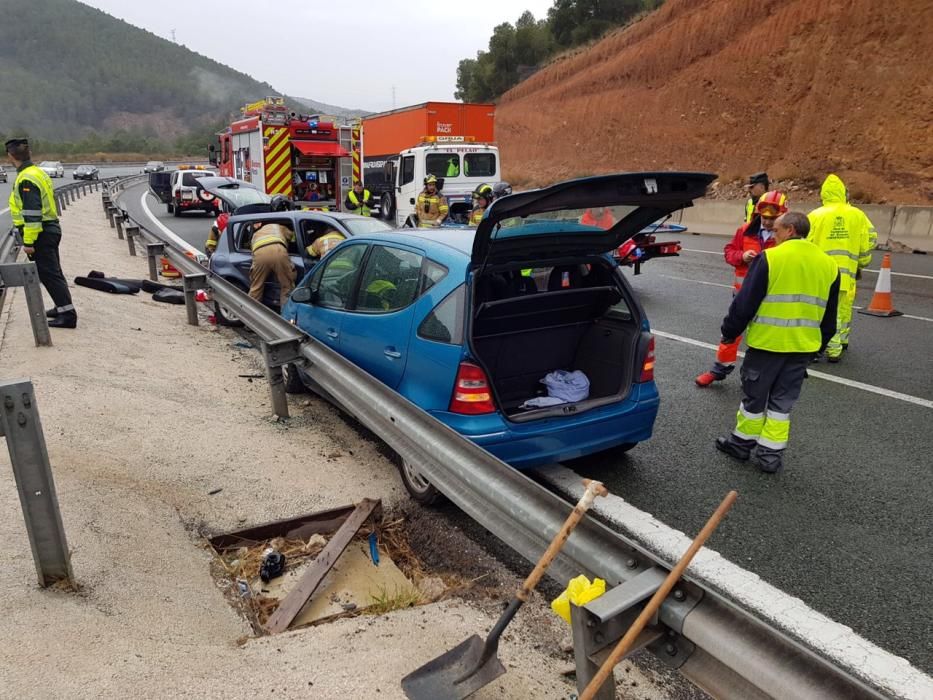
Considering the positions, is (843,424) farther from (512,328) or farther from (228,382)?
(228,382)

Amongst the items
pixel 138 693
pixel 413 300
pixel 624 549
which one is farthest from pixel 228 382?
pixel 624 549

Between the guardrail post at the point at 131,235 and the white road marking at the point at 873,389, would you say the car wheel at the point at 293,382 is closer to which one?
the white road marking at the point at 873,389

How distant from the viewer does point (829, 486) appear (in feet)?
14.5

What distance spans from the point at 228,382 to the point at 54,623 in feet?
11.9

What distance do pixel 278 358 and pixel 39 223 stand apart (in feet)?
11.2

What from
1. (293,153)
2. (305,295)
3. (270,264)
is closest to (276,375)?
(305,295)

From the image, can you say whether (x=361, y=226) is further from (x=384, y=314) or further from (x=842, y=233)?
(x=842, y=233)

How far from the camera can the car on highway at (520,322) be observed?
390 centimetres

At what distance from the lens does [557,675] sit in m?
2.69

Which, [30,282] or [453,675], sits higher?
[30,282]

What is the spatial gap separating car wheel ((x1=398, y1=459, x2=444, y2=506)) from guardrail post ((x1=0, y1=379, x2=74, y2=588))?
1.80 metres

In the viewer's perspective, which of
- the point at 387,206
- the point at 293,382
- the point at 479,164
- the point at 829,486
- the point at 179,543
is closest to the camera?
the point at 179,543

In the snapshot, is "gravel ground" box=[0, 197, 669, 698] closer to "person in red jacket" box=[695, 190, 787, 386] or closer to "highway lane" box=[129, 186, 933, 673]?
"highway lane" box=[129, 186, 933, 673]

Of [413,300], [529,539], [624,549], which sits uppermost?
[413,300]
